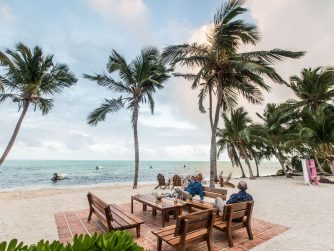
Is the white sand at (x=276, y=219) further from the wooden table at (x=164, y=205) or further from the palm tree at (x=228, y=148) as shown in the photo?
the palm tree at (x=228, y=148)

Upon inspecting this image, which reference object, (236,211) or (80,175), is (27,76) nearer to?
(236,211)

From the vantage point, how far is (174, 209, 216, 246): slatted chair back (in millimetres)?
3660

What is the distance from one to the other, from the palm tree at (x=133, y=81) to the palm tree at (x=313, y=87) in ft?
41.8

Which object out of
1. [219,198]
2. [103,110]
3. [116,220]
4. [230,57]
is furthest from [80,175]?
[219,198]

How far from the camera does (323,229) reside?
5.38 meters

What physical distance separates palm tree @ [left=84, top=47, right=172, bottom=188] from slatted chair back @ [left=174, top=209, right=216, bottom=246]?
10196 millimetres

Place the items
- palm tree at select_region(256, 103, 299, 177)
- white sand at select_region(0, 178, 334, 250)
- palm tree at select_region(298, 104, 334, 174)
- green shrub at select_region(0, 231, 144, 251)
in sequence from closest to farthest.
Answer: green shrub at select_region(0, 231, 144, 251)
white sand at select_region(0, 178, 334, 250)
palm tree at select_region(298, 104, 334, 174)
palm tree at select_region(256, 103, 299, 177)

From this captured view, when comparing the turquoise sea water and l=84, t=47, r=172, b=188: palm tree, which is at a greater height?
l=84, t=47, r=172, b=188: palm tree

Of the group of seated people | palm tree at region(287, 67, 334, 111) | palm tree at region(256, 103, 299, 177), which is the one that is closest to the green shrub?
the group of seated people

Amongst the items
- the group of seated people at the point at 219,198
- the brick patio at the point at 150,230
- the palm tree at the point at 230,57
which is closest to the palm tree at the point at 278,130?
the palm tree at the point at 230,57

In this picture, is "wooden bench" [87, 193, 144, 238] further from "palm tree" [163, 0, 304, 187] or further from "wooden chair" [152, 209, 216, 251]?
"palm tree" [163, 0, 304, 187]

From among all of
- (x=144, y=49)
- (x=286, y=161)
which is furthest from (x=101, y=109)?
(x=286, y=161)

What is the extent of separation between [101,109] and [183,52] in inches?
251

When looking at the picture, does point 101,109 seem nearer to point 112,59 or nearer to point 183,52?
point 112,59
